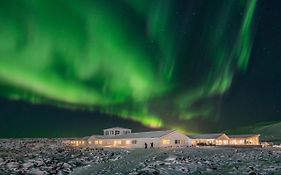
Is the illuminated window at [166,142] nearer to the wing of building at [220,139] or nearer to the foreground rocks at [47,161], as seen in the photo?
the wing of building at [220,139]

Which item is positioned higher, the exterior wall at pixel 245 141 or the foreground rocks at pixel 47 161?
the exterior wall at pixel 245 141

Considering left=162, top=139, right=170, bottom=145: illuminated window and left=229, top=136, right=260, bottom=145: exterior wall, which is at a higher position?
left=229, top=136, right=260, bottom=145: exterior wall

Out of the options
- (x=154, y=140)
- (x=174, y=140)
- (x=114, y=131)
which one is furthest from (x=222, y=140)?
(x=114, y=131)

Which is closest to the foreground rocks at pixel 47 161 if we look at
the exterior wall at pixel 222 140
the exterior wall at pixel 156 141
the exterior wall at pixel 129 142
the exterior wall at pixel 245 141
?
the exterior wall at pixel 129 142

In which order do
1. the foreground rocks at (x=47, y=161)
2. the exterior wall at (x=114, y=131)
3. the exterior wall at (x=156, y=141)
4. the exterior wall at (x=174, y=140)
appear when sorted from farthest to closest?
the exterior wall at (x=114, y=131) → the exterior wall at (x=174, y=140) → the exterior wall at (x=156, y=141) → the foreground rocks at (x=47, y=161)

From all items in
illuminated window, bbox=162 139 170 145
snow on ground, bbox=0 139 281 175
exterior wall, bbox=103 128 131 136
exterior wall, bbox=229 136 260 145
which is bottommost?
snow on ground, bbox=0 139 281 175

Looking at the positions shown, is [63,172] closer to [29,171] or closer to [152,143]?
[29,171]

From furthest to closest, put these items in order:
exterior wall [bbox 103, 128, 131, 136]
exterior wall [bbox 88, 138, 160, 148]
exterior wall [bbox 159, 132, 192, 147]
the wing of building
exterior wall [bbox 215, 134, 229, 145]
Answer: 1. exterior wall [bbox 103, 128, 131, 136]
2. exterior wall [bbox 215, 134, 229, 145]
3. the wing of building
4. exterior wall [bbox 159, 132, 192, 147]
5. exterior wall [bbox 88, 138, 160, 148]

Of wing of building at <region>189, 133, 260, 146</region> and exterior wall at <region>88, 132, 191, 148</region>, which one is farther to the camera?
wing of building at <region>189, 133, 260, 146</region>

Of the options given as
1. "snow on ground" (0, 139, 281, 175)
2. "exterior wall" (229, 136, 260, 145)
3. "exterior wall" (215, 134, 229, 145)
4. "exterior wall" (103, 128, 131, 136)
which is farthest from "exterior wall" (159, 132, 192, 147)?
"snow on ground" (0, 139, 281, 175)

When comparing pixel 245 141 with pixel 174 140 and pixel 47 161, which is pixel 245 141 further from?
pixel 47 161

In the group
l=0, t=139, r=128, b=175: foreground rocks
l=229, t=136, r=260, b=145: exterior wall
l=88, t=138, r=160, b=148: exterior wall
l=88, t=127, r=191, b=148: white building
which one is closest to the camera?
l=0, t=139, r=128, b=175: foreground rocks

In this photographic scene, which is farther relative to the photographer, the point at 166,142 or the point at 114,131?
the point at 114,131

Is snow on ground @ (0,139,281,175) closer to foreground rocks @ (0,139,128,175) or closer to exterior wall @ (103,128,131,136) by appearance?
foreground rocks @ (0,139,128,175)
